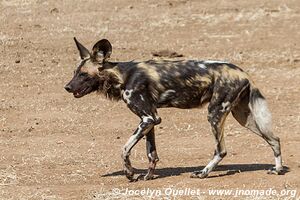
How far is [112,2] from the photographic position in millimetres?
29750

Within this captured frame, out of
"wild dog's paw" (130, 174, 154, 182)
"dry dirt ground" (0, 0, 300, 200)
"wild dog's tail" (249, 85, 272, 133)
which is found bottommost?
"dry dirt ground" (0, 0, 300, 200)

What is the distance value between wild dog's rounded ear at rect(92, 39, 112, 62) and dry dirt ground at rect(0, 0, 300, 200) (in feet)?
5.36

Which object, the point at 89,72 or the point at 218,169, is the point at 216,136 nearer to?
the point at 218,169

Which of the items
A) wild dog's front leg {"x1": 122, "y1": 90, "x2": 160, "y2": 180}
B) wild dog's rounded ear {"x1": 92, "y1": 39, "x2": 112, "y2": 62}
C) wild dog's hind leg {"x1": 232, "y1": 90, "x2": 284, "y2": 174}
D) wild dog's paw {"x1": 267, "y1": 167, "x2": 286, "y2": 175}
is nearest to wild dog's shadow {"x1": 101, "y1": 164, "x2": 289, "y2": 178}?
wild dog's paw {"x1": 267, "y1": 167, "x2": 286, "y2": 175}

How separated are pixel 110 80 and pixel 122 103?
236 inches

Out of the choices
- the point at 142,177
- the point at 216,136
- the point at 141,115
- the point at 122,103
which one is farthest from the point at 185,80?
the point at 122,103

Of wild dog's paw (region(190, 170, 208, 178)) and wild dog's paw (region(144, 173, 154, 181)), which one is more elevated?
wild dog's paw (region(190, 170, 208, 178))

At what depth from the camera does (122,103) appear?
53.7 ft

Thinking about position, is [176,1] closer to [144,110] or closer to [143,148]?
[143,148]

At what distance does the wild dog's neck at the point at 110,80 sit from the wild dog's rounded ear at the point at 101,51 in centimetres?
10

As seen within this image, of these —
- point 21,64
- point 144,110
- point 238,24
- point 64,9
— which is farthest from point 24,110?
point 64,9

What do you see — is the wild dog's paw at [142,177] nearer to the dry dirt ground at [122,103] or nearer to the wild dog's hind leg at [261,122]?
the dry dirt ground at [122,103]

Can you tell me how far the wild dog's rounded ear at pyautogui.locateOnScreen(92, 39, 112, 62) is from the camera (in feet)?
33.7

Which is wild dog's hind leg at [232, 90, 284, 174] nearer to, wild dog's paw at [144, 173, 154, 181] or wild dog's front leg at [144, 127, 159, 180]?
wild dog's front leg at [144, 127, 159, 180]
